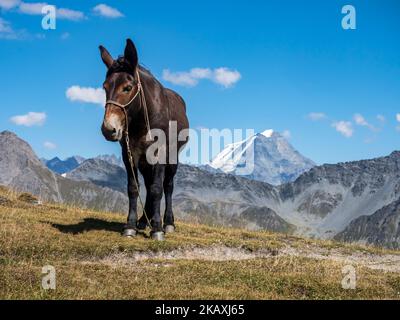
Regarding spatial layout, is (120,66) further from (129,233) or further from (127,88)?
(129,233)

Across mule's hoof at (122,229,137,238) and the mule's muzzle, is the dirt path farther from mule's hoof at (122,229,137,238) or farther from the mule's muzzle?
the mule's muzzle

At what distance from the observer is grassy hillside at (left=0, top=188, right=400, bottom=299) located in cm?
1105

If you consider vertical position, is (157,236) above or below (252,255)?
above

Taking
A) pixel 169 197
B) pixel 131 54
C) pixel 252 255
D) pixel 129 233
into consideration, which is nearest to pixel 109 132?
pixel 131 54

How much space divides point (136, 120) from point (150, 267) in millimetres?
5533

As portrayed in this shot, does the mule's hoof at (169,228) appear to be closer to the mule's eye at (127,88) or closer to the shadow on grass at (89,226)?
the shadow on grass at (89,226)

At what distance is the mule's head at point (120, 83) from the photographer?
15194mm

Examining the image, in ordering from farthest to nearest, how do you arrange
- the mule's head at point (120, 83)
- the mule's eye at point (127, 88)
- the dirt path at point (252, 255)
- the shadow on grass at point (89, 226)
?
1. the shadow on grass at point (89, 226)
2. the mule's eye at point (127, 88)
3. the dirt path at point (252, 255)
4. the mule's head at point (120, 83)

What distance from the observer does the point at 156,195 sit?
58.0 ft

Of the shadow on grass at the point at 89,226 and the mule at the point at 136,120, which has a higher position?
the mule at the point at 136,120

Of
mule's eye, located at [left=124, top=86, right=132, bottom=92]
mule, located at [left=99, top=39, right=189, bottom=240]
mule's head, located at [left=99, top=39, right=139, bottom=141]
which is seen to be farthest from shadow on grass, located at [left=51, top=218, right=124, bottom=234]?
mule's eye, located at [left=124, top=86, right=132, bottom=92]

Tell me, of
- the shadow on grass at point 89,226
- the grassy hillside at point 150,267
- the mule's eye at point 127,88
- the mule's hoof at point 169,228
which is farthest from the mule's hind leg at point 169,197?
the mule's eye at point 127,88
